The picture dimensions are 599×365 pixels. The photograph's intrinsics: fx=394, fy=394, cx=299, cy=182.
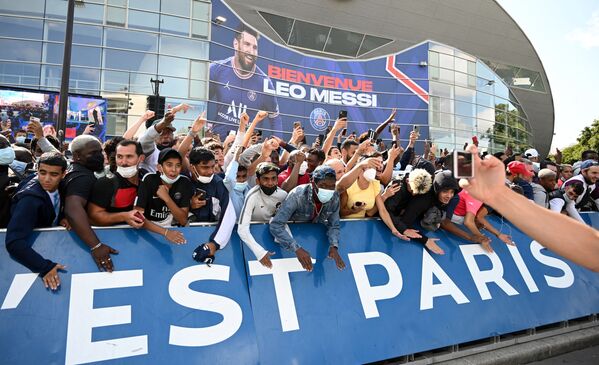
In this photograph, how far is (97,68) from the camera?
1964 centimetres

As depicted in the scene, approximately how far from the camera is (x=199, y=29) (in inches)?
854

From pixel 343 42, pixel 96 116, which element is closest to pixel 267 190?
pixel 96 116

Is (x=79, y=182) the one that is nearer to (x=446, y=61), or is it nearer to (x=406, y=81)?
(x=406, y=81)

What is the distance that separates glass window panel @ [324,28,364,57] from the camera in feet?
91.0

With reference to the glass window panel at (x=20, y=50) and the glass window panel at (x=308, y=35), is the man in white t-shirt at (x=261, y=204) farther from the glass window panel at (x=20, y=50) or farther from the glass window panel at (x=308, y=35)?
the glass window panel at (x=308, y=35)

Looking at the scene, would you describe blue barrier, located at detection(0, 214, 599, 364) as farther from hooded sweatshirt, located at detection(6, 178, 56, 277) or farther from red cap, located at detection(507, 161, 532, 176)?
red cap, located at detection(507, 161, 532, 176)

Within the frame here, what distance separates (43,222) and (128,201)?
0.64 metres

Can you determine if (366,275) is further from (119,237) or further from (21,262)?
(21,262)

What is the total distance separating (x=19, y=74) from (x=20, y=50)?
1189 mm

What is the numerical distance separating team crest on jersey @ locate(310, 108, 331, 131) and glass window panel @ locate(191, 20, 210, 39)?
8120 mm

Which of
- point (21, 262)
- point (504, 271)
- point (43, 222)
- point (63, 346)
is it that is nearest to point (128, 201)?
point (43, 222)

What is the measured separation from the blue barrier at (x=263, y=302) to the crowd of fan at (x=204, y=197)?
0.11 metres

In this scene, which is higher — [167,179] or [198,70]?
[198,70]

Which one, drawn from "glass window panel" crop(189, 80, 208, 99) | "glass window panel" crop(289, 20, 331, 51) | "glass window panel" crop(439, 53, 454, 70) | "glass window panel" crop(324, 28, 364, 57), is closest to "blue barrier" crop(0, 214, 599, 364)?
"glass window panel" crop(189, 80, 208, 99)
